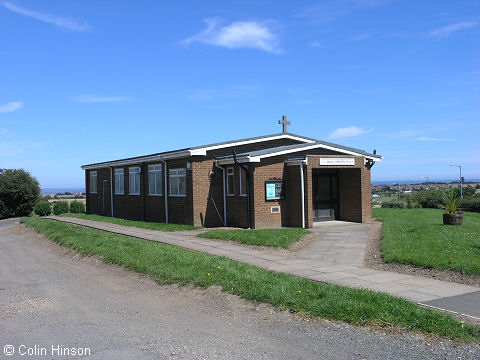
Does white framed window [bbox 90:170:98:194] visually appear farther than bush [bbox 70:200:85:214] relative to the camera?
No

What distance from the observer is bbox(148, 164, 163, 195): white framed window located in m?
20.9

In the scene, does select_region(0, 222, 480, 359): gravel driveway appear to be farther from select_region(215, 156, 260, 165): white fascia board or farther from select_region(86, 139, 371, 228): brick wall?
select_region(86, 139, 371, 228): brick wall

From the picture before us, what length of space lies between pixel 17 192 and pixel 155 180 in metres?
16.3

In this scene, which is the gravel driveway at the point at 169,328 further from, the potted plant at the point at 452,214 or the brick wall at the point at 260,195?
the potted plant at the point at 452,214

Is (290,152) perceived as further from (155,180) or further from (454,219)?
(155,180)

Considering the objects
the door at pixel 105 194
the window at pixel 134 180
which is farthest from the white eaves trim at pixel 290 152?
the door at pixel 105 194

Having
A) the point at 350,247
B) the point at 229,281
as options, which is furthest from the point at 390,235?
the point at 229,281

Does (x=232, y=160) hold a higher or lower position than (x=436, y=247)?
higher

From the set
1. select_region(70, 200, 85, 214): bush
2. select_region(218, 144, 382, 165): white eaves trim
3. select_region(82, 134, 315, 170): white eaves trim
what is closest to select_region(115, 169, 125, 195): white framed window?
select_region(82, 134, 315, 170): white eaves trim

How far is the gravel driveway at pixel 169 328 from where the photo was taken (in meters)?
5.04

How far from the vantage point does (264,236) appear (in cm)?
1341

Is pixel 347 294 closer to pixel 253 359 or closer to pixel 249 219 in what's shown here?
pixel 253 359

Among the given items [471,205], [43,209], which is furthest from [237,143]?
[471,205]

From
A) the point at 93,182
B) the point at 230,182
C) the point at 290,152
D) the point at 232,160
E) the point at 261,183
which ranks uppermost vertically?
the point at 290,152
